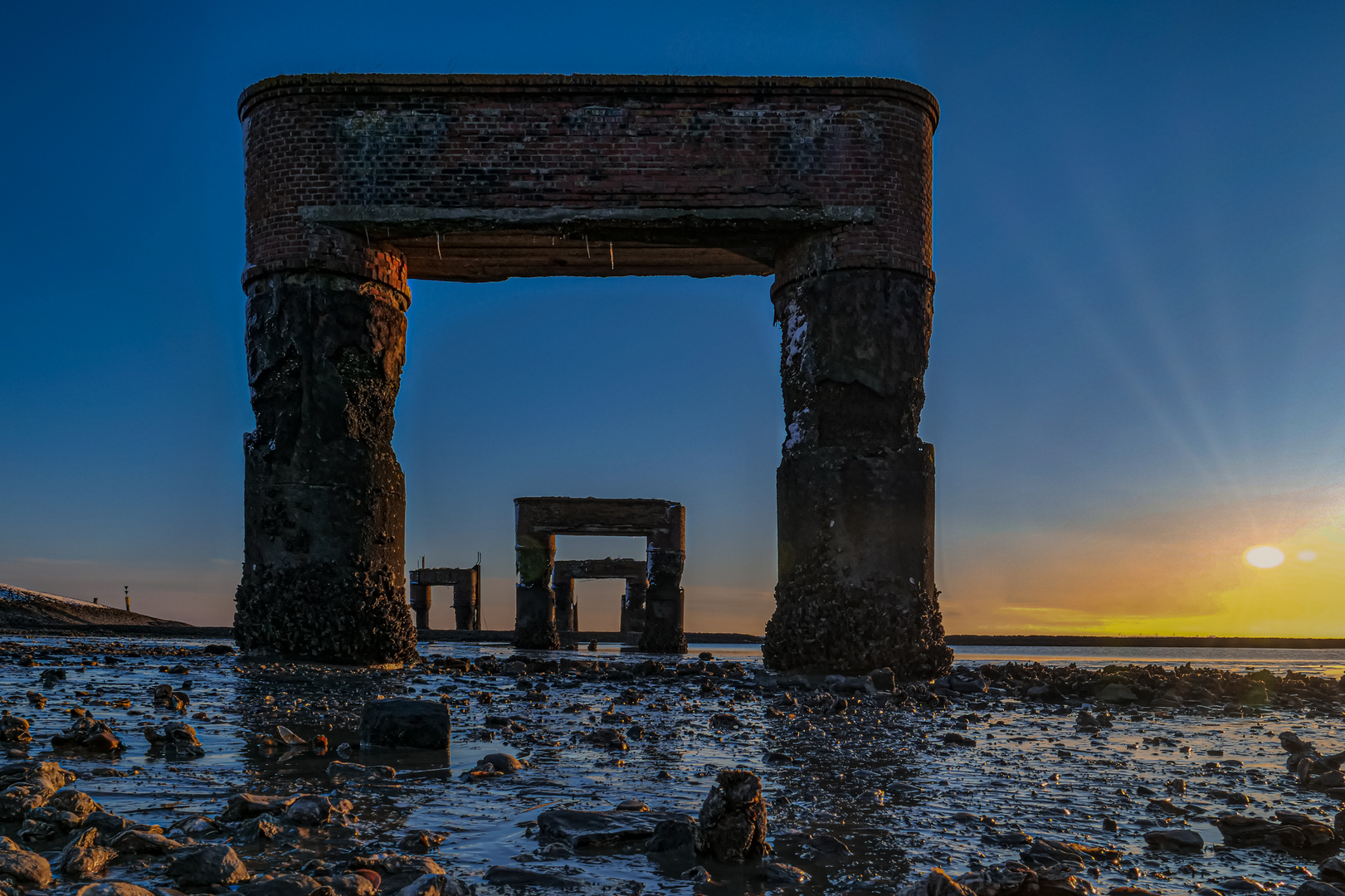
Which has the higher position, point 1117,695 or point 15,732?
point 15,732

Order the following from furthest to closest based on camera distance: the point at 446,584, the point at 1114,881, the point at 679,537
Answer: the point at 446,584
the point at 679,537
the point at 1114,881

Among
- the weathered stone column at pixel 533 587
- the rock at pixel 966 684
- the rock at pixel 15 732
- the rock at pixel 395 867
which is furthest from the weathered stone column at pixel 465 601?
the rock at pixel 395 867

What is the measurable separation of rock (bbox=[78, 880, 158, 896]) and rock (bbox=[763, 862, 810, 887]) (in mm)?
1427

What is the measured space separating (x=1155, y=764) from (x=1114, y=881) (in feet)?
7.05

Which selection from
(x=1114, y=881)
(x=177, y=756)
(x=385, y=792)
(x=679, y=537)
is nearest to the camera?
(x=1114, y=881)

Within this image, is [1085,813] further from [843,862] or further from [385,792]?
[385,792]

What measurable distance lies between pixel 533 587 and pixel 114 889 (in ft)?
69.6

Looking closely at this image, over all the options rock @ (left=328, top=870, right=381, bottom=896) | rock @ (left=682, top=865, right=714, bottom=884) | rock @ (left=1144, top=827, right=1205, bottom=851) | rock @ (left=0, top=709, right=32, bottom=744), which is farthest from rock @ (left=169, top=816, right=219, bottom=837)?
rock @ (left=1144, top=827, right=1205, bottom=851)

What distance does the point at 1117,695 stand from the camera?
25.8 feet

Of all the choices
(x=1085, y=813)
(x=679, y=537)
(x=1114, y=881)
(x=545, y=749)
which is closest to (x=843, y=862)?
(x=1114, y=881)

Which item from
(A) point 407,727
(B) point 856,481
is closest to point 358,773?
(A) point 407,727

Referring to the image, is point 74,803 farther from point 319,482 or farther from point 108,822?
point 319,482

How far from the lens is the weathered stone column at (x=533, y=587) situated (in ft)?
75.2

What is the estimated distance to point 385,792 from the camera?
3.42 metres
